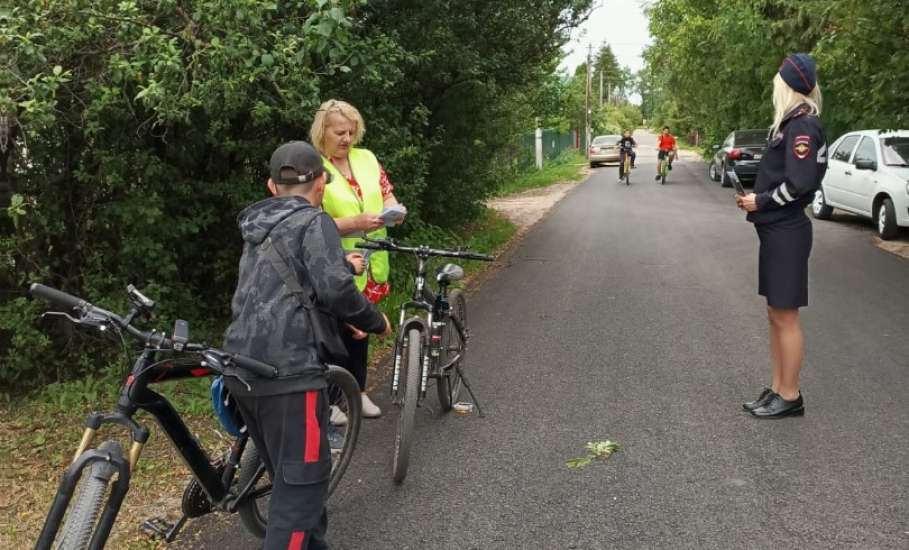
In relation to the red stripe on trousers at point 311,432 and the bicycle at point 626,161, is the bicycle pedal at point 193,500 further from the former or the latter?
the bicycle at point 626,161

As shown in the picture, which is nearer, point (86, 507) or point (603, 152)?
point (86, 507)

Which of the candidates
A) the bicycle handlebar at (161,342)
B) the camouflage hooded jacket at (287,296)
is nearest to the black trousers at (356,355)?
the camouflage hooded jacket at (287,296)

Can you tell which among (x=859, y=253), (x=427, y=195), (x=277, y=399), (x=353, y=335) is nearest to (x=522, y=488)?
(x=353, y=335)

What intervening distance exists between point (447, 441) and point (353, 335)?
91 cm

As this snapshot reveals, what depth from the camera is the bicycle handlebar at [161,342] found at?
8.23 ft

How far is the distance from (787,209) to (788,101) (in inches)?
24.2

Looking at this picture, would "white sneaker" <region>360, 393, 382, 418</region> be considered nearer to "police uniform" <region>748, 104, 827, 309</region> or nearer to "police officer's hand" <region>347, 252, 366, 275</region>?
"police officer's hand" <region>347, 252, 366, 275</region>

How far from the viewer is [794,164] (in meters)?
4.59

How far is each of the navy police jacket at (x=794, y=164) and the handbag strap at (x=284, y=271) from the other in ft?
9.87

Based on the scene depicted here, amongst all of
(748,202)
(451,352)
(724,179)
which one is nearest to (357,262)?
(451,352)

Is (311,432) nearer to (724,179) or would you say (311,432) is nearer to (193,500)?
(193,500)

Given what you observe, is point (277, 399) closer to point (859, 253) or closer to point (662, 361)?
point (662, 361)

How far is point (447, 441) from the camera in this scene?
476cm

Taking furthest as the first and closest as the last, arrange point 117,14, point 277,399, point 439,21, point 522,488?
point 439,21 < point 117,14 < point 522,488 < point 277,399
